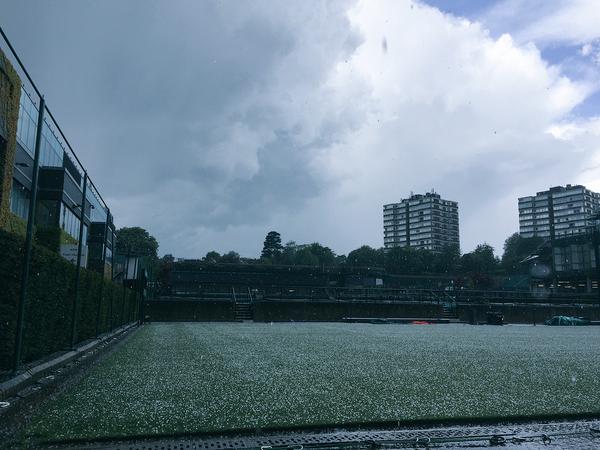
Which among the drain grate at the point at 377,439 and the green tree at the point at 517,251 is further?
the green tree at the point at 517,251

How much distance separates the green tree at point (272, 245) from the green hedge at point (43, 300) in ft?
479

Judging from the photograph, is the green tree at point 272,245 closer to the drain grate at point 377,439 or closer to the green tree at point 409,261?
the green tree at point 409,261

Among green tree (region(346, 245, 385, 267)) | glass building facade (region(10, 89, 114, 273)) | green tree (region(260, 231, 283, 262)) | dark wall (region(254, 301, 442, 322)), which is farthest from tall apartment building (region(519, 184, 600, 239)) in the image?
glass building facade (region(10, 89, 114, 273))

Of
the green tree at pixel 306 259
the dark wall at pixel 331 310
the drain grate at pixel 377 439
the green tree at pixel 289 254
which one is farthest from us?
the green tree at pixel 289 254

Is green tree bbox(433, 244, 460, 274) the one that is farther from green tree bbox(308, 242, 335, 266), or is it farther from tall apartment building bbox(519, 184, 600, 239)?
tall apartment building bbox(519, 184, 600, 239)

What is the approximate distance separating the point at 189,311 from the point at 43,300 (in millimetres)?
30422

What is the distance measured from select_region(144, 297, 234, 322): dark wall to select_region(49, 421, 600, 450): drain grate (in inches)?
1318

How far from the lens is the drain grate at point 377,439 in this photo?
11.9 feet

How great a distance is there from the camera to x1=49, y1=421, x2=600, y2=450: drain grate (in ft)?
11.9

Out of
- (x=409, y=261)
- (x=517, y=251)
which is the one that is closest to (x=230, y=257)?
(x=409, y=261)

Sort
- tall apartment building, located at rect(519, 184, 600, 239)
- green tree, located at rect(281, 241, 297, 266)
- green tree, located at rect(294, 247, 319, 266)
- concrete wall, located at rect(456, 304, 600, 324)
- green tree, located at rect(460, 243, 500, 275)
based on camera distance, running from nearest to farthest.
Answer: concrete wall, located at rect(456, 304, 600, 324) → green tree, located at rect(460, 243, 500, 275) → green tree, located at rect(294, 247, 319, 266) → green tree, located at rect(281, 241, 297, 266) → tall apartment building, located at rect(519, 184, 600, 239)

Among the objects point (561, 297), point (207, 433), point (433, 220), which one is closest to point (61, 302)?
point (207, 433)

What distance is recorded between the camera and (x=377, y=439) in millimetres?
3838

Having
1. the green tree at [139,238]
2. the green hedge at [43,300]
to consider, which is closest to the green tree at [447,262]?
the green tree at [139,238]
